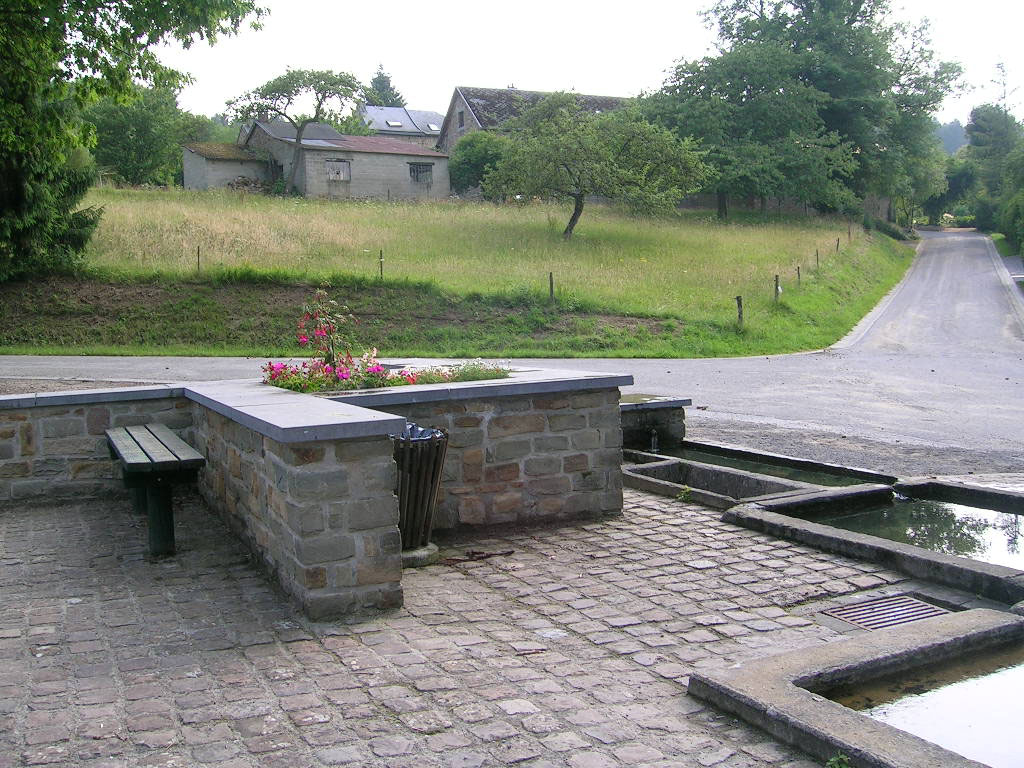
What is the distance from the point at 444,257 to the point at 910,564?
78.5 feet

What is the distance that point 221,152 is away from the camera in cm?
4906

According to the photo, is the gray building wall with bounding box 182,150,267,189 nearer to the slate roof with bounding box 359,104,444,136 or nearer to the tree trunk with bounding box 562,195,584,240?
the slate roof with bounding box 359,104,444,136

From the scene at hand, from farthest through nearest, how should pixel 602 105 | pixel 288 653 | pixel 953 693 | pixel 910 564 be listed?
pixel 602 105 < pixel 910 564 < pixel 288 653 < pixel 953 693

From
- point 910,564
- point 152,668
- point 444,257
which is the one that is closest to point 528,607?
point 152,668

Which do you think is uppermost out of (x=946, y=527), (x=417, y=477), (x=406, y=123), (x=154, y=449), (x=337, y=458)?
Answer: (x=406, y=123)

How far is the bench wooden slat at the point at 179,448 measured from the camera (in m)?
5.64

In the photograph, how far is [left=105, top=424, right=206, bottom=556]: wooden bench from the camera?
18.2 ft

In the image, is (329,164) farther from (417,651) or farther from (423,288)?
(417,651)

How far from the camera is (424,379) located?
699cm

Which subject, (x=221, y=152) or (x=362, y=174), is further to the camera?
(x=221, y=152)

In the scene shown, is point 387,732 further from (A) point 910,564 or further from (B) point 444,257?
(B) point 444,257

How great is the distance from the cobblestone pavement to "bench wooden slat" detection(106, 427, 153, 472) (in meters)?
0.65

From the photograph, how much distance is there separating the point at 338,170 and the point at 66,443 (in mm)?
41931


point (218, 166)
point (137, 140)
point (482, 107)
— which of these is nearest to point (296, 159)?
point (218, 166)
